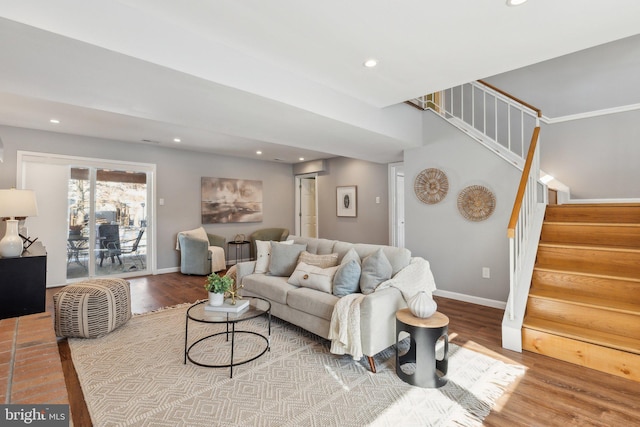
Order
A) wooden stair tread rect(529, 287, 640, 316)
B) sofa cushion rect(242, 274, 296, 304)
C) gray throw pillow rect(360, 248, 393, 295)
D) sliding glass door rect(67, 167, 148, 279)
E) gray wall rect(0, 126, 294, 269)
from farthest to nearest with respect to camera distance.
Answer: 1. sliding glass door rect(67, 167, 148, 279)
2. gray wall rect(0, 126, 294, 269)
3. sofa cushion rect(242, 274, 296, 304)
4. gray throw pillow rect(360, 248, 393, 295)
5. wooden stair tread rect(529, 287, 640, 316)

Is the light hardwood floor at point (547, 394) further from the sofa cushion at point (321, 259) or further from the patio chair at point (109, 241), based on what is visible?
the patio chair at point (109, 241)

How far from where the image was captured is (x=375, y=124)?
367cm

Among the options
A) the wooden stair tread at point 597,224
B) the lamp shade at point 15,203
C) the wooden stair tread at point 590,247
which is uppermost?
the lamp shade at point 15,203

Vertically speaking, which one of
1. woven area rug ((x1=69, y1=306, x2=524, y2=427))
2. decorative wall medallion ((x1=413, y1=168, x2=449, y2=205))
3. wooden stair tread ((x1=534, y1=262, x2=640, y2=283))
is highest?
decorative wall medallion ((x1=413, y1=168, x2=449, y2=205))

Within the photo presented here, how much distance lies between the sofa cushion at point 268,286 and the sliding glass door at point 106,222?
316 centimetres

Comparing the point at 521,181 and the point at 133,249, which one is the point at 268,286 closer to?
the point at 521,181

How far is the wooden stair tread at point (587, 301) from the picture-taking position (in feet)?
8.06

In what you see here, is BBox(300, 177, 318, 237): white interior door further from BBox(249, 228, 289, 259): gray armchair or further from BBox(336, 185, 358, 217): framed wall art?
BBox(336, 185, 358, 217): framed wall art

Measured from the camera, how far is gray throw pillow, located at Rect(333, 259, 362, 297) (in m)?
2.77

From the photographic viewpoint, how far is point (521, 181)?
295cm

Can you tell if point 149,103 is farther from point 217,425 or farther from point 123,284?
point 217,425

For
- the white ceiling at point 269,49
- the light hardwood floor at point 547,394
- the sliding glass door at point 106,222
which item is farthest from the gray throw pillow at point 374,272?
the sliding glass door at point 106,222

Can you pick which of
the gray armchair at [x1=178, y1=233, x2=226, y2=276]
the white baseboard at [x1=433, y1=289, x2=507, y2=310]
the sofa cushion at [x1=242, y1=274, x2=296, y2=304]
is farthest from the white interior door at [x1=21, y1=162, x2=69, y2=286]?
the white baseboard at [x1=433, y1=289, x2=507, y2=310]

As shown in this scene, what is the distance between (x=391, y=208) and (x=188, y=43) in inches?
171
